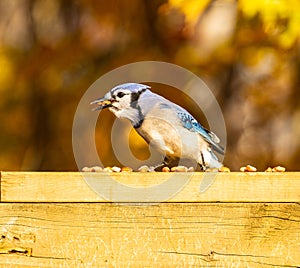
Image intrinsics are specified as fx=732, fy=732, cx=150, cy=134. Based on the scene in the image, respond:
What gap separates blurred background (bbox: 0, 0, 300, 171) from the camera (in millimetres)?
3500

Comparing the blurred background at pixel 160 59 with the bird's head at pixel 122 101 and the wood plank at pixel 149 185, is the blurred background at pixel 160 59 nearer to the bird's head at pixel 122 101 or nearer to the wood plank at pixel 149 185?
the bird's head at pixel 122 101

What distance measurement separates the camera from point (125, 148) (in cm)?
325

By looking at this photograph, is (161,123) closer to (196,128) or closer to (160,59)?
(196,128)

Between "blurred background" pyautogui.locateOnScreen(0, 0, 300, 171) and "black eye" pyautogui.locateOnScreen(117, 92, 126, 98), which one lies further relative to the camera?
"blurred background" pyautogui.locateOnScreen(0, 0, 300, 171)

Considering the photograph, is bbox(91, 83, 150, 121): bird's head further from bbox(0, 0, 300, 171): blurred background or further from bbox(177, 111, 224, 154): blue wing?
bbox(0, 0, 300, 171): blurred background

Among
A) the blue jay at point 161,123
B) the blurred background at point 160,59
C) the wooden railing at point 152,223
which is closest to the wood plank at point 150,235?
the wooden railing at point 152,223

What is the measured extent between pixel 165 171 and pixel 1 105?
7.97 ft

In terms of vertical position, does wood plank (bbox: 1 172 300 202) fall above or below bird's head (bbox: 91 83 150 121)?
below

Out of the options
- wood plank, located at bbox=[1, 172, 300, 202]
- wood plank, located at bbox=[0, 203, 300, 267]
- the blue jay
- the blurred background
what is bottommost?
wood plank, located at bbox=[0, 203, 300, 267]

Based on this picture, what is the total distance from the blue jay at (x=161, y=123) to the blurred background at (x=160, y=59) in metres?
1.39

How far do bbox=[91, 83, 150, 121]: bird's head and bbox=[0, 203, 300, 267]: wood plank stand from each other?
0.97 feet

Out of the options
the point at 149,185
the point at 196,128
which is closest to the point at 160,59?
the point at 196,128

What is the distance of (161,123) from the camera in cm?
186

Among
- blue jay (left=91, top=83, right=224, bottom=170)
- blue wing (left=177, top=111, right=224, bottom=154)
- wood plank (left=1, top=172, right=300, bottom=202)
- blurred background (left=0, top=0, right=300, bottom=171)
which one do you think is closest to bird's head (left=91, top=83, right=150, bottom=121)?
blue jay (left=91, top=83, right=224, bottom=170)
